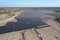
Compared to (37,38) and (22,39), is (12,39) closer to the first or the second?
(22,39)

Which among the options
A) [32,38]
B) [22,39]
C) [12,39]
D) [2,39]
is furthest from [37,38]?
[2,39]

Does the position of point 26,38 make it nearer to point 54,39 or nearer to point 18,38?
point 18,38

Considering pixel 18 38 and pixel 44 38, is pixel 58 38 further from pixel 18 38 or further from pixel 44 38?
pixel 18 38

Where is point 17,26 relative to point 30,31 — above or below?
below

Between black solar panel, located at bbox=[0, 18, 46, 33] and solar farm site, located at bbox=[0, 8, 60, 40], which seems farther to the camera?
black solar panel, located at bbox=[0, 18, 46, 33]

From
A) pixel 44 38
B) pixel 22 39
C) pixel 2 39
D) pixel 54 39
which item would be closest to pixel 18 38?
pixel 22 39

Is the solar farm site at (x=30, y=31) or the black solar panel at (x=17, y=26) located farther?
the black solar panel at (x=17, y=26)

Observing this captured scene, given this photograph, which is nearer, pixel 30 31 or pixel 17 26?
pixel 30 31
